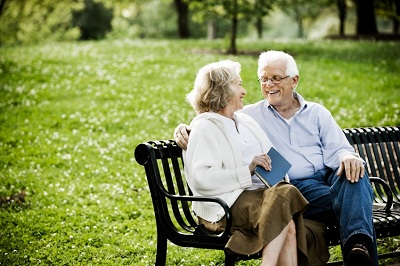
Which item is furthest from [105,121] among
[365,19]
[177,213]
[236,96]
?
[365,19]

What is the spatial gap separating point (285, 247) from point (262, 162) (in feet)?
1.97

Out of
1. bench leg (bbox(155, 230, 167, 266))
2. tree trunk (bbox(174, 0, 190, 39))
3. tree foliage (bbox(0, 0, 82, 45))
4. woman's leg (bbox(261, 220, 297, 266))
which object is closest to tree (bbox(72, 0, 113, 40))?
tree foliage (bbox(0, 0, 82, 45))

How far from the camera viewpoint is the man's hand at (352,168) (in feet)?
14.2

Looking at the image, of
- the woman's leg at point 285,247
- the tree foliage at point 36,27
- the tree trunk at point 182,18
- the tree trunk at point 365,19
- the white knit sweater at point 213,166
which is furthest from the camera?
the tree foliage at point 36,27

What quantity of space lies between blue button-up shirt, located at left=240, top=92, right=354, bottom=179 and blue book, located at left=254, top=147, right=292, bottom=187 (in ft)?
1.87

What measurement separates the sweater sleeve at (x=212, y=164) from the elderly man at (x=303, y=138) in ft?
0.74

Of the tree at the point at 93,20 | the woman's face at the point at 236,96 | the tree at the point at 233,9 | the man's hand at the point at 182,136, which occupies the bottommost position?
the man's hand at the point at 182,136

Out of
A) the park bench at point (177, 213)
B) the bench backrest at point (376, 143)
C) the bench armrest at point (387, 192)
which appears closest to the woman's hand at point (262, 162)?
the park bench at point (177, 213)

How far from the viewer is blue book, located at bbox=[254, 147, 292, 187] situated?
423cm

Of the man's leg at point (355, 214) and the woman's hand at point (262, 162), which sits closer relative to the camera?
the man's leg at point (355, 214)

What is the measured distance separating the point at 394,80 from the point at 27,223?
882 cm

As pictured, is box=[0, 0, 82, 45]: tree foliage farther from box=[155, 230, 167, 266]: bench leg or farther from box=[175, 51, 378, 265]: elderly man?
box=[155, 230, 167, 266]: bench leg

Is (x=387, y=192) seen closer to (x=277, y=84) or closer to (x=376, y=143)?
(x=376, y=143)

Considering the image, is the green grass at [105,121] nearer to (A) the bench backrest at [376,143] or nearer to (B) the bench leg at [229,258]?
(A) the bench backrest at [376,143]
